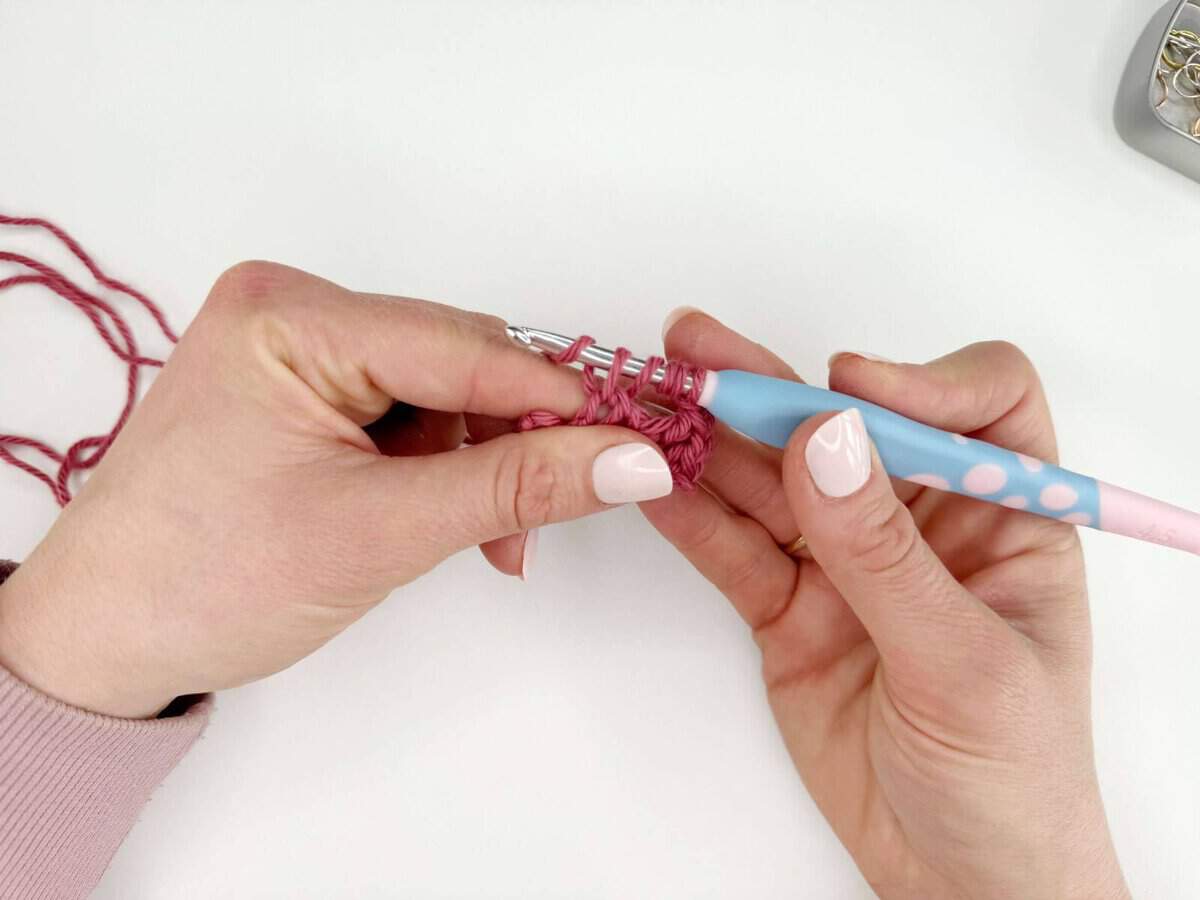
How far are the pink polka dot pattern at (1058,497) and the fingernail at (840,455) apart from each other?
0.21m

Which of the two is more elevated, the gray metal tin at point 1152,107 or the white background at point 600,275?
the gray metal tin at point 1152,107

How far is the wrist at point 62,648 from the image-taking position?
2.54 feet

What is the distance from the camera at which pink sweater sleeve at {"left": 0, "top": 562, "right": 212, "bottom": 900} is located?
0.79m

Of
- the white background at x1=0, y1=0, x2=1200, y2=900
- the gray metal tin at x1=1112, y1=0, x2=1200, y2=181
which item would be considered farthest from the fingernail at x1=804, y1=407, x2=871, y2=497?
the gray metal tin at x1=1112, y1=0, x2=1200, y2=181

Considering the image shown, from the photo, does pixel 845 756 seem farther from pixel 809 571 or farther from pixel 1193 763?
pixel 1193 763

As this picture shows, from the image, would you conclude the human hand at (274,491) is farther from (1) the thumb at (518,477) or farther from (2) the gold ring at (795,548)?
(2) the gold ring at (795,548)

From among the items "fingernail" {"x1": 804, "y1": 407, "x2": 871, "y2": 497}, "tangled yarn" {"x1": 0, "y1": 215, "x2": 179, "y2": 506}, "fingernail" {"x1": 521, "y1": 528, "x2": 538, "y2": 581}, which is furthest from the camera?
"tangled yarn" {"x1": 0, "y1": 215, "x2": 179, "y2": 506}

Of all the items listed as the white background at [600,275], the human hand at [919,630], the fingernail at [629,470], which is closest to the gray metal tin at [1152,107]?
the white background at [600,275]

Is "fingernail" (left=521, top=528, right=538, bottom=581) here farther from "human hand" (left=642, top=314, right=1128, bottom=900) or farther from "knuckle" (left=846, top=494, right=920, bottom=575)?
"knuckle" (left=846, top=494, right=920, bottom=575)

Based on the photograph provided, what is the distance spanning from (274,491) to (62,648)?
25 centimetres

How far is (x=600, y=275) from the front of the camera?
1085 millimetres

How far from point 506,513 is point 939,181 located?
2.51 ft

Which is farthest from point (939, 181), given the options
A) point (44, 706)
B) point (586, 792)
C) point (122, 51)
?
point (44, 706)

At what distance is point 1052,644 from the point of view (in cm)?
88
